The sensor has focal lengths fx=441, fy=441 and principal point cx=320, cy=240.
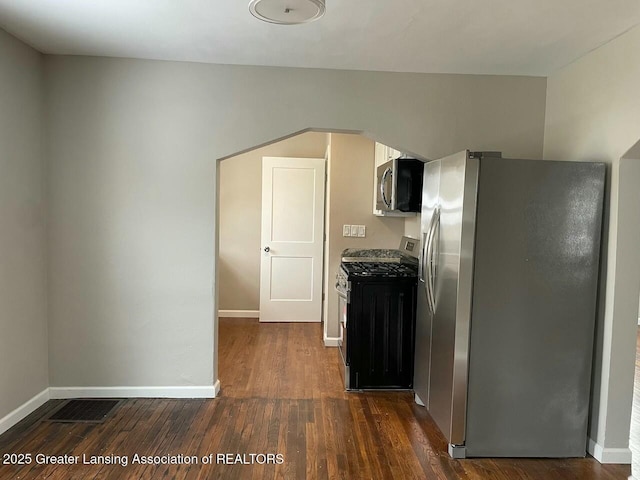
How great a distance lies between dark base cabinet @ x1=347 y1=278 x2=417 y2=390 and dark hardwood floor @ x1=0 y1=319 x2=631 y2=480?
16 cm

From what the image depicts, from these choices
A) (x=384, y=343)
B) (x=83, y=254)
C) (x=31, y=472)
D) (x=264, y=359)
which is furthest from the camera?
(x=264, y=359)

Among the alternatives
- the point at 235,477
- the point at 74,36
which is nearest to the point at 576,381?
the point at 235,477

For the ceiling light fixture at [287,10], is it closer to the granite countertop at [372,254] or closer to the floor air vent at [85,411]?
the floor air vent at [85,411]

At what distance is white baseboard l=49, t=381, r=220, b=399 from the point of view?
319 centimetres

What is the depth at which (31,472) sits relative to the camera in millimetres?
2305

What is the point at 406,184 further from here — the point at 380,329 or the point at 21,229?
the point at 21,229

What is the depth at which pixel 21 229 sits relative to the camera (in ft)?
9.31

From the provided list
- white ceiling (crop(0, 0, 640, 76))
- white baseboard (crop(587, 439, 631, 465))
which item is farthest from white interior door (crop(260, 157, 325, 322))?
white baseboard (crop(587, 439, 631, 465))

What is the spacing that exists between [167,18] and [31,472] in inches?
98.6

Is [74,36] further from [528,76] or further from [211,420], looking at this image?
[528,76]

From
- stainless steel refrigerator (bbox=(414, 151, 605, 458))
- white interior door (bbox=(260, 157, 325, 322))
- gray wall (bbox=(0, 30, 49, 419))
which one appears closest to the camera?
stainless steel refrigerator (bbox=(414, 151, 605, 458))

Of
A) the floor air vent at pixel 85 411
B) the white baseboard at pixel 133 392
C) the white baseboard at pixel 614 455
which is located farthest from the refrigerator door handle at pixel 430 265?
the floor air vent at pixel 85 411

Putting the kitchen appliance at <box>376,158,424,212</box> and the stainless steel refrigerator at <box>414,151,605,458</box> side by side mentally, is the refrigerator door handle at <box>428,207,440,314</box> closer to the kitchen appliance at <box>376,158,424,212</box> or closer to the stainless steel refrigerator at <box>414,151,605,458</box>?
the stainless steel refrigerator at <box>414,151,605,458</box>

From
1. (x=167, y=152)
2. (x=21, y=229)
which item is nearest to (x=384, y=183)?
(x=167, y=152)
